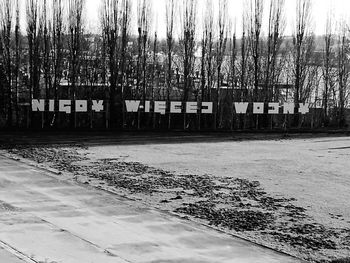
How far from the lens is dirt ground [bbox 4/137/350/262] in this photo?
893 cm

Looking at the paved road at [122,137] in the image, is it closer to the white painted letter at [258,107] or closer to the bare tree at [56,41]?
the white painted letter at [258,107]

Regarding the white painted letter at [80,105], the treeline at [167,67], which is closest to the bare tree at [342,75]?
the treeline at [167,67]

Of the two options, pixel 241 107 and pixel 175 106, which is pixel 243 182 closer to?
pixel 175 106

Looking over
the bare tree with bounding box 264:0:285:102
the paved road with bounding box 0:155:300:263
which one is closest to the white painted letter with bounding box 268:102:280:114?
the bare tree with bounding box 264:0:285:102

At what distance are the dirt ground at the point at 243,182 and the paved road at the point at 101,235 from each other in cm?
57

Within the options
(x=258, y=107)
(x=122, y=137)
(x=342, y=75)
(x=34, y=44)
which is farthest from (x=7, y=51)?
(x=342, y=75)

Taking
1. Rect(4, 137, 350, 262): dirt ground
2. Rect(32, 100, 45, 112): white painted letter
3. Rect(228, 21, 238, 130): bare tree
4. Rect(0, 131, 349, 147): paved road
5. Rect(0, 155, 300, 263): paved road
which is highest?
Rect(228, 21, 238, 130): bare tree

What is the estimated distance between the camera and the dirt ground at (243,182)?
29.3 feet

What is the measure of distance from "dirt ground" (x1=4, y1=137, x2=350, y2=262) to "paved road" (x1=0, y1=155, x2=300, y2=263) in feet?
1.86

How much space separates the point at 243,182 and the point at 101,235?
19.1ft

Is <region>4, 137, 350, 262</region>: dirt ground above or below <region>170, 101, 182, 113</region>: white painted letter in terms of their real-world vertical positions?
below

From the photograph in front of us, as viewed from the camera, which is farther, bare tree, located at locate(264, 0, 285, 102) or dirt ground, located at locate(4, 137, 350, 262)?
bare tree, located at locate(264, 0, 285, 102)

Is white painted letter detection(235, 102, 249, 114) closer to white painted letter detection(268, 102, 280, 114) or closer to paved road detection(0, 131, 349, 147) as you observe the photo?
white painted letter detection(268, 102, 280, 114)

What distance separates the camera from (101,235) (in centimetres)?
835
